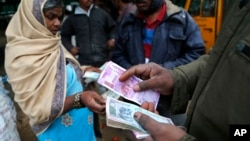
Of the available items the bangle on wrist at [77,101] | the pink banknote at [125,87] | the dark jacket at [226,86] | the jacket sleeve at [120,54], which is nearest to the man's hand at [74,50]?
the jacket sleeve at [120,54]

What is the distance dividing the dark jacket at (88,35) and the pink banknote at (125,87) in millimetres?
2099

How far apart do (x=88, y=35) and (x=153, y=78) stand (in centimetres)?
229

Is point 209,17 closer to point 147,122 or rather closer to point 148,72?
point 148,72

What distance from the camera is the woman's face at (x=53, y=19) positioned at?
7.15 feet

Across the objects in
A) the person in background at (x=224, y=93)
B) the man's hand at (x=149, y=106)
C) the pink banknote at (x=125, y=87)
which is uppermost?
the person in background at (x=224, y=93)

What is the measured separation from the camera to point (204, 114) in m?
1.09

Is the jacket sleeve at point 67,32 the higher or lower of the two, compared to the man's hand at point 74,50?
higher

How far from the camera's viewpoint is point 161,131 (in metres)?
1.12

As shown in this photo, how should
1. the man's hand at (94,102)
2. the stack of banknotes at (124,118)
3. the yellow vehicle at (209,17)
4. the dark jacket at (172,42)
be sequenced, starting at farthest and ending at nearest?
the yellow vehicle at (209,17), the dark jacket at (172,42), the man's hand at (94,102), the stack of banknotes at (124,118)

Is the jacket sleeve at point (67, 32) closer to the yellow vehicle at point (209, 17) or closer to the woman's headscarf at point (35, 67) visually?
the woman's headscarf at point (35, 67)

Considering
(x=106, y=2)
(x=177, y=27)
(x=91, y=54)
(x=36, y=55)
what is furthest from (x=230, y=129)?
(x=106, y=2)

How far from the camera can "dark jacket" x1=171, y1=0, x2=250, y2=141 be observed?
932 millimetres

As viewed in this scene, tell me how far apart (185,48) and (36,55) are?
127cm

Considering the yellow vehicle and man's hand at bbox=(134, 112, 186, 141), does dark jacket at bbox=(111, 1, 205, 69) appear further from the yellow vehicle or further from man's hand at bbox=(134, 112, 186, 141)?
the yellow vehicle
